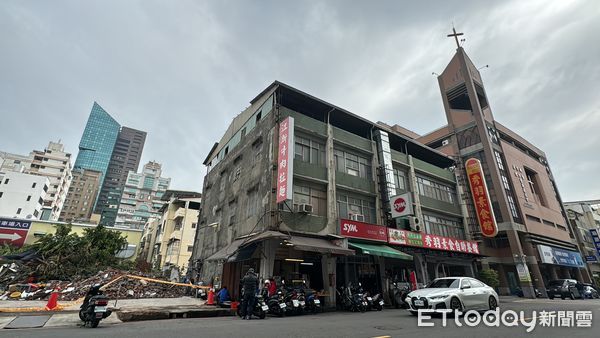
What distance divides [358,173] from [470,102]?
96.2 ft

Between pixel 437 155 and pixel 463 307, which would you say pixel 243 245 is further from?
pixel 437 155

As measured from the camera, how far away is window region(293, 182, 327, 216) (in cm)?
1689

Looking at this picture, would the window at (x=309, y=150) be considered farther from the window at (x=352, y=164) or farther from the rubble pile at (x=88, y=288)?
the rubble pile at (x=88, y=288)

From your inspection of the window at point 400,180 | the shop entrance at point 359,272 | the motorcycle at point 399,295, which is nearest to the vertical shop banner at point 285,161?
the shop entrance at point 359,272

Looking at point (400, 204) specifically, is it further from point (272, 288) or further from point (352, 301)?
point (272, 288)

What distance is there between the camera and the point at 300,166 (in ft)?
56.9

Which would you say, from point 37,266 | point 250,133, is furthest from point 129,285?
point 250,133

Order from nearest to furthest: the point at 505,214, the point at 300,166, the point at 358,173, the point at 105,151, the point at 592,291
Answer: the point at 300,166, the point at 358,173, the point at 592,291, the point at 505,214, the point at 105,151

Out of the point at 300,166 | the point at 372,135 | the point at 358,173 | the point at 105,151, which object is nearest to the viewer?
the point at 300,166

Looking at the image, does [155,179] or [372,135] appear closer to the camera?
[372,135]

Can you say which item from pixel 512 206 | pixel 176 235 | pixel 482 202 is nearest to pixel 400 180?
pixel 482 202

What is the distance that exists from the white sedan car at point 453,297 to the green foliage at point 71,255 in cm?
2431

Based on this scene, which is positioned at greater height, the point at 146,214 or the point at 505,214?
the point at 146,214

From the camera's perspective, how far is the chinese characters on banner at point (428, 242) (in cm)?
1845
